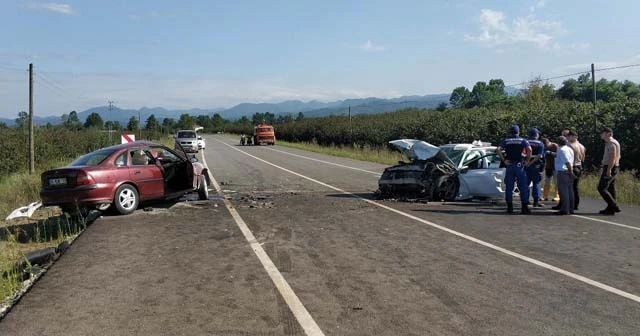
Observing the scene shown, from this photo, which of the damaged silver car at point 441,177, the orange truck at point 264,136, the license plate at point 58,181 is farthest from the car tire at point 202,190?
the orange truck at point 264,136

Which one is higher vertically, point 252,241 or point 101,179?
point 101,179

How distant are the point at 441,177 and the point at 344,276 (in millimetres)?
7146

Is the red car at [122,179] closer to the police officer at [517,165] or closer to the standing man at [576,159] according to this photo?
the police officer at [517,165]

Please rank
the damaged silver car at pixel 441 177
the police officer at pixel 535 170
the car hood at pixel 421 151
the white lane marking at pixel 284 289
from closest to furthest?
1. the white lane marking at pixel 284 289
2. the police officer at pixel 535 170
3. the damaged silver car at pixel 441 177
4. the car hood at pixel 421 151

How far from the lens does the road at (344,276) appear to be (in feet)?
16.7

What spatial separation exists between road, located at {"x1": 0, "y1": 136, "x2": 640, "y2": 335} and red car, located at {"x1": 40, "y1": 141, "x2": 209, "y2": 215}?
0.64 meters

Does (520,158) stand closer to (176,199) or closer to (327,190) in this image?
(327,190)

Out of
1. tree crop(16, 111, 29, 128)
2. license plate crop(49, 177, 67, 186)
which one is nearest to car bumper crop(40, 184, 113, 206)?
license plate crop(49, 177, 67, 186)

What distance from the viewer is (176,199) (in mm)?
13922

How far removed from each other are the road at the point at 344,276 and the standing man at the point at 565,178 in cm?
44

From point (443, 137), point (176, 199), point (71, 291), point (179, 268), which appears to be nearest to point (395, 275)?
point (179, 268)

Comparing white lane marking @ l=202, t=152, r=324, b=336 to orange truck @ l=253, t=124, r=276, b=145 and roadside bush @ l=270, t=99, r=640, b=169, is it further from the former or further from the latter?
orange truck @ l=253, t=124, r=276, b=145

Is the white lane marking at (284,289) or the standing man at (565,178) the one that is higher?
the standing man at (565,178)

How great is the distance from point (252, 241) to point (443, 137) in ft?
74.2
